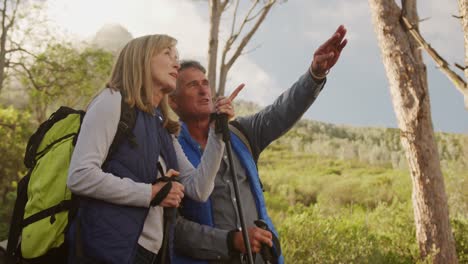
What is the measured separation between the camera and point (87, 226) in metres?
1.98

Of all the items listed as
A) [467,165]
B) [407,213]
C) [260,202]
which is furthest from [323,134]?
[260,202]

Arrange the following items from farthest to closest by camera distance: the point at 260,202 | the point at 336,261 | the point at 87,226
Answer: the point at 336,261, the point at 260,202, the point at 87,226

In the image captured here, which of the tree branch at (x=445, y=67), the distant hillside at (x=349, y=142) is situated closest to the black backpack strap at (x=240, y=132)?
the tree branch at (x=445, y=67)

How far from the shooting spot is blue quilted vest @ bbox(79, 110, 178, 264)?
197 cm

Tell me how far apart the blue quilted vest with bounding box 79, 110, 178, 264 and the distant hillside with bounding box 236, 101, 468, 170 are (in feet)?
99.2

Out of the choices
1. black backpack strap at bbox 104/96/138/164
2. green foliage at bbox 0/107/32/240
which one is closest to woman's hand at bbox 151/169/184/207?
black backpack strap at bbox 104/96/138/164

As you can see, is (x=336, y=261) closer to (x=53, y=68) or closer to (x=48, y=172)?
(x=48, y=172)

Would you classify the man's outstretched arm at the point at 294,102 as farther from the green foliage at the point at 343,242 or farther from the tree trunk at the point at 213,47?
the tree trunk at the point at 213,47

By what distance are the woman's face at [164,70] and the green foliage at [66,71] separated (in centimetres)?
1766

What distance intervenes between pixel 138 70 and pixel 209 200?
86 cm

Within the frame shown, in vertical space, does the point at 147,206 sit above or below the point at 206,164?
below

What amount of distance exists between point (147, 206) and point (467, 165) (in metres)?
16.9

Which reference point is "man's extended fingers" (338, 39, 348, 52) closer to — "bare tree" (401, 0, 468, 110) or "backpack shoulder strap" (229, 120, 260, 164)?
"backpack shoulder strap" (229, 120, 260, 164)

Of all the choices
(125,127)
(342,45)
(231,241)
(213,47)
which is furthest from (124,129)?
(213,47)
